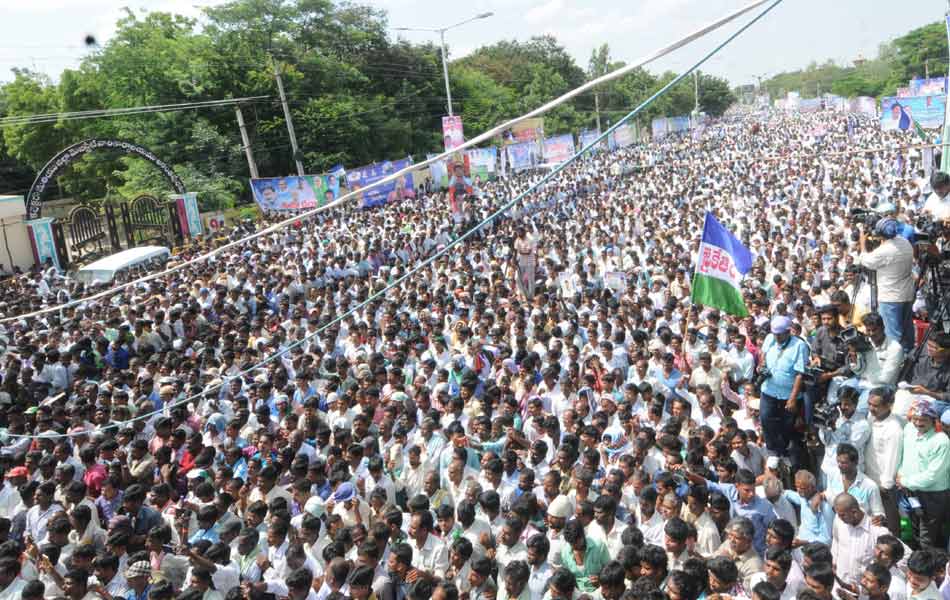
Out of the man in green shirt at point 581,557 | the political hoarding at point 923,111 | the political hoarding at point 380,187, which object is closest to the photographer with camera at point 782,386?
the man in green shirt at point 581,557

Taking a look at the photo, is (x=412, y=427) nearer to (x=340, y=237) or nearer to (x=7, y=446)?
(x=7, y=446)

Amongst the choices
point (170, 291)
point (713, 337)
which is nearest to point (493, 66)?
point (170, 291)

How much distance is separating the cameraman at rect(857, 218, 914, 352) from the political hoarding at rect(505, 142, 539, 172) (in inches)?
887

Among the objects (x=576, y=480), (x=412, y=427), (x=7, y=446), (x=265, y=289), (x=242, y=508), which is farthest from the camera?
(x=265, y=289)

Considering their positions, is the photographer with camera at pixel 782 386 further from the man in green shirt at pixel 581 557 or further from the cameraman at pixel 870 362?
the man in green shirt at pixel 581 557

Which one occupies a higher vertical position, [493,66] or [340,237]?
[493,66]

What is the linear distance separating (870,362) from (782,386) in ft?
1.85

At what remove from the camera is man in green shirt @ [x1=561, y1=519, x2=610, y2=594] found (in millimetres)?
3945

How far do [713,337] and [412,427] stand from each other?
2870 mm

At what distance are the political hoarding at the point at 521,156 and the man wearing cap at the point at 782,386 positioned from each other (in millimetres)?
22974

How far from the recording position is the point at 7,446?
6.68 metres

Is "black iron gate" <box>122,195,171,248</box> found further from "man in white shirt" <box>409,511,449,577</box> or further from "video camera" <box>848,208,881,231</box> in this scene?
"video camera" <box>848,208,881,231</box>

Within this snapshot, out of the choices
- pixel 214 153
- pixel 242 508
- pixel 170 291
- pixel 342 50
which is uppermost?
pixel 342 50

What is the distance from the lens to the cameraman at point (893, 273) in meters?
5.21
